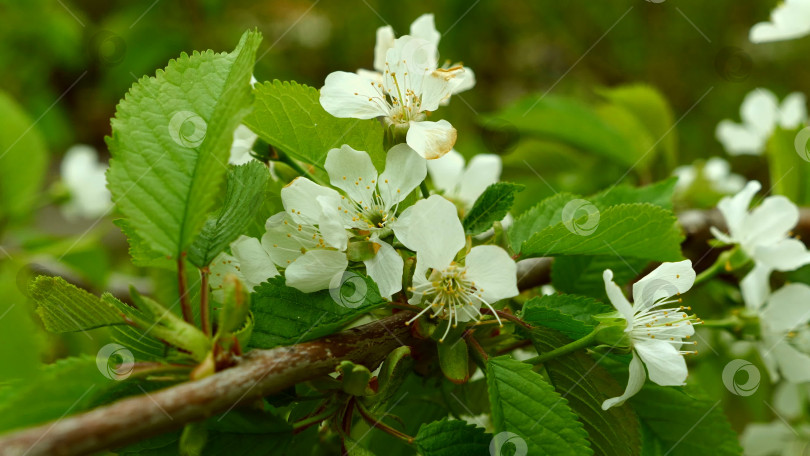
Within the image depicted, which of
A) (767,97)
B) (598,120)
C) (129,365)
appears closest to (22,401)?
(129,365)

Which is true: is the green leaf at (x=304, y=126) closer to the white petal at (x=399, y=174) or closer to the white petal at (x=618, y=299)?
the white petal at (x=399, y=174)

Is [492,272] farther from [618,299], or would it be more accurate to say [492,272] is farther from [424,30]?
[424,30]

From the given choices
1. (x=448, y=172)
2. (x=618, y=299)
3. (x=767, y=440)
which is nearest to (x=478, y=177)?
(x=448, y=172)

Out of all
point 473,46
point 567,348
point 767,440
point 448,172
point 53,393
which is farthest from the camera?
point 473,46

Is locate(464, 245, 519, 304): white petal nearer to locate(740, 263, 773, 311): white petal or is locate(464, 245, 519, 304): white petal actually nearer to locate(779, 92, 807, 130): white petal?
locate(740, 263, 773, 311): white petal

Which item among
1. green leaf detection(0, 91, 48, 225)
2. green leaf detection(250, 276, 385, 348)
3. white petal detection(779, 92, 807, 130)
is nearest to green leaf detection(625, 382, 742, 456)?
green leaf detection(250, 276, 385, 348)
